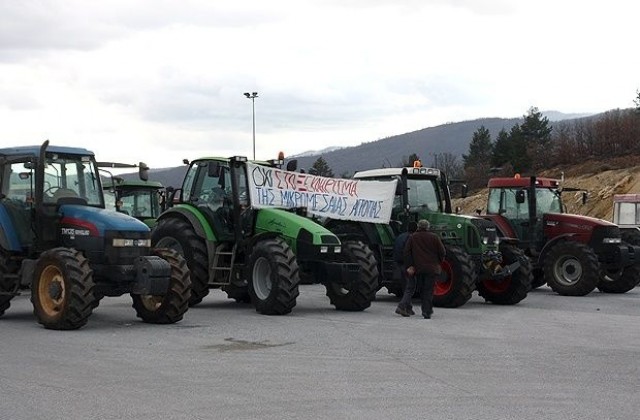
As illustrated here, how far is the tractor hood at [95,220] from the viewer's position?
1359 centimetres

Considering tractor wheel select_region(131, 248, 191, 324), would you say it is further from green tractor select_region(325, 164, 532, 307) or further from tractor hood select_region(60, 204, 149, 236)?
green tractor select_region(325, 164, 532, 307)

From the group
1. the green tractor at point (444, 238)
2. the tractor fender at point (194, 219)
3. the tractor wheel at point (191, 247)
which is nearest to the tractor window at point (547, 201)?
the green tractor at point (444, 238)

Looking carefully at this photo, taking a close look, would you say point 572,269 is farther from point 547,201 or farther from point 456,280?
point 456,280

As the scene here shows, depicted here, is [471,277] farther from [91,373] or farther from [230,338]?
[91,373]

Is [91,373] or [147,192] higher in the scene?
[147,192]

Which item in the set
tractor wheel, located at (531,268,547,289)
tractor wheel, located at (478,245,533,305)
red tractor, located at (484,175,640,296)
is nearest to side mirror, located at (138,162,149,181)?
tractor wheel, located at (478,245,533,305)

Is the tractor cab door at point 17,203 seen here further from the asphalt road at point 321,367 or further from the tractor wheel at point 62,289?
the asphalt road at point 321,367

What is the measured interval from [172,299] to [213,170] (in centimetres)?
340

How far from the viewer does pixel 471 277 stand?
17.0m

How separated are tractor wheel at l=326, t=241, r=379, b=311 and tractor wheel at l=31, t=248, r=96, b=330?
15.0ft

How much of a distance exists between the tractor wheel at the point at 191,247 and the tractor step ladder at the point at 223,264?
0.14m

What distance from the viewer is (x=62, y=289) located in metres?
13.0

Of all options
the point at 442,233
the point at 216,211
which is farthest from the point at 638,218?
the point at 216,211

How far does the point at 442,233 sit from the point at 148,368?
9614 mm
